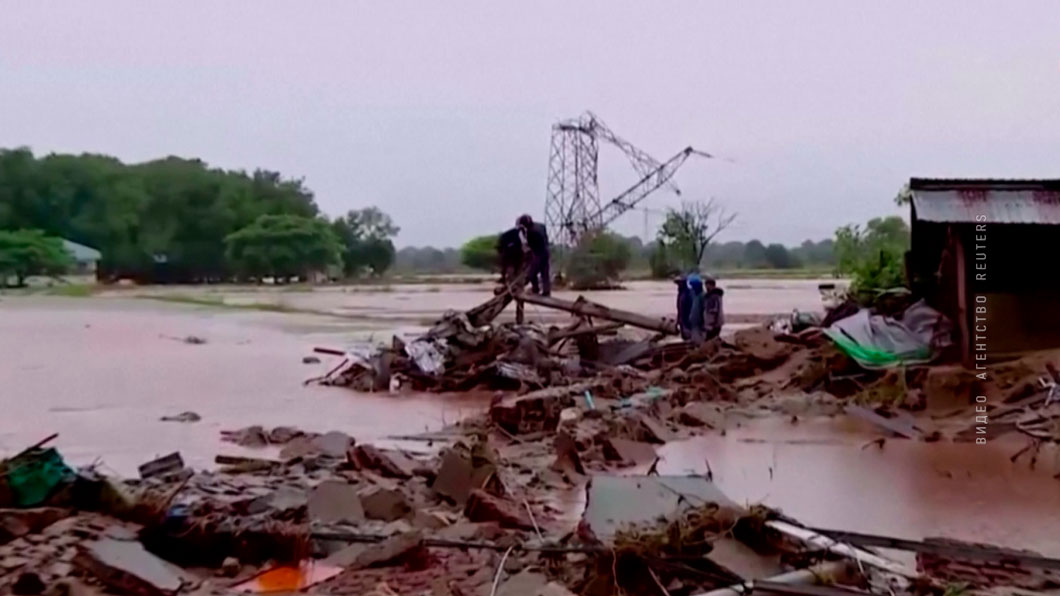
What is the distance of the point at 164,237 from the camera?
55938 millimetres

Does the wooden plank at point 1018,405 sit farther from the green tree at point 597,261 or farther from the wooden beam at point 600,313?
the green tree at point 597,261

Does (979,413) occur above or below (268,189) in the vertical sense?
below

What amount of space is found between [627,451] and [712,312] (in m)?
9.28

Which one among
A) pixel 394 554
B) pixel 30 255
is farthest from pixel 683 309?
pixel 30 255

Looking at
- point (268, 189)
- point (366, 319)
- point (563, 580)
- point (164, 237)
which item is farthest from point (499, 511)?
point (268, 189)

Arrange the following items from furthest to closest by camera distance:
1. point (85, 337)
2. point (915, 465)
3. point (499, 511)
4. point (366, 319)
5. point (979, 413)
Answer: point (366, 319), point (85, 337), point (979, 413), point (915, 465), point (499, 511)

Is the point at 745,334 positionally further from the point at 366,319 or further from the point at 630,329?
the point at 366,319

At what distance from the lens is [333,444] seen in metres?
10.1

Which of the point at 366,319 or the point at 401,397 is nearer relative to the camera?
A: the point at 401,397

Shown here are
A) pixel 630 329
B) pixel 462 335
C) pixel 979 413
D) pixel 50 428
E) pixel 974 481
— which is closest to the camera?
pixel 974 481

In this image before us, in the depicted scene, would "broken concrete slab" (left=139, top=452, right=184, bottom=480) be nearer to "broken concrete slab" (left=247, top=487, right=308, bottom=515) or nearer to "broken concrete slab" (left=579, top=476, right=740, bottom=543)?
"broken concrete slab" (left=247, top=487, right=308, bottom=515)

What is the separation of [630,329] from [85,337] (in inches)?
537

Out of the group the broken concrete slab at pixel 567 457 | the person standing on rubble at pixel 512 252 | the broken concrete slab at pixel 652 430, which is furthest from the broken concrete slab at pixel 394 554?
the person standing on rubble at pixel 512 252

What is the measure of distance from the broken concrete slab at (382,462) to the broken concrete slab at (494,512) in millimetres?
1407
